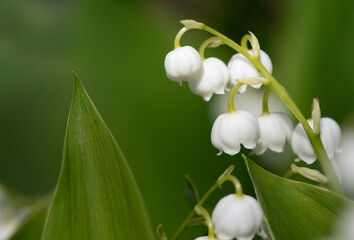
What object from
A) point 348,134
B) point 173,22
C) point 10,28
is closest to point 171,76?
point 348,134

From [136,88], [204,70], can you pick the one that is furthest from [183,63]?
[136,88]

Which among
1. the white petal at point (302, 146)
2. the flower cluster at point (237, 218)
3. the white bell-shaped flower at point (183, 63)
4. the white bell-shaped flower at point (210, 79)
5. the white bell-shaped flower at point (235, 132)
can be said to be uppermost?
the white bell-shaped flower at point (183, 63)

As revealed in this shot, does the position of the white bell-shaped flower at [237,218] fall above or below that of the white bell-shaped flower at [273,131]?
below

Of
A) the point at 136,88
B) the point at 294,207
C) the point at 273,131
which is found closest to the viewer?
the point at 294,207

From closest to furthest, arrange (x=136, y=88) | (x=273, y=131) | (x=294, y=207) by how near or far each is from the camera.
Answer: (x=294, y=207), (x=273, y=131), (x=136, y=88)

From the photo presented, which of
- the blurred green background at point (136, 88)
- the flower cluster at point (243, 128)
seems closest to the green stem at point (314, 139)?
the flower cluster at point (243, 128)

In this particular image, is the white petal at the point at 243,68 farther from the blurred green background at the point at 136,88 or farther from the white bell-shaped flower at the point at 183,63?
the blurred green background at the point at 136,88

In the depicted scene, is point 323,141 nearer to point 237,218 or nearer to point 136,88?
point 237,218

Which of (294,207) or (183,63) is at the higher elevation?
(183,63)

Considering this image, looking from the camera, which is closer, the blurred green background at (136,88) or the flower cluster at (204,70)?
the flower cluster at (204,70)
